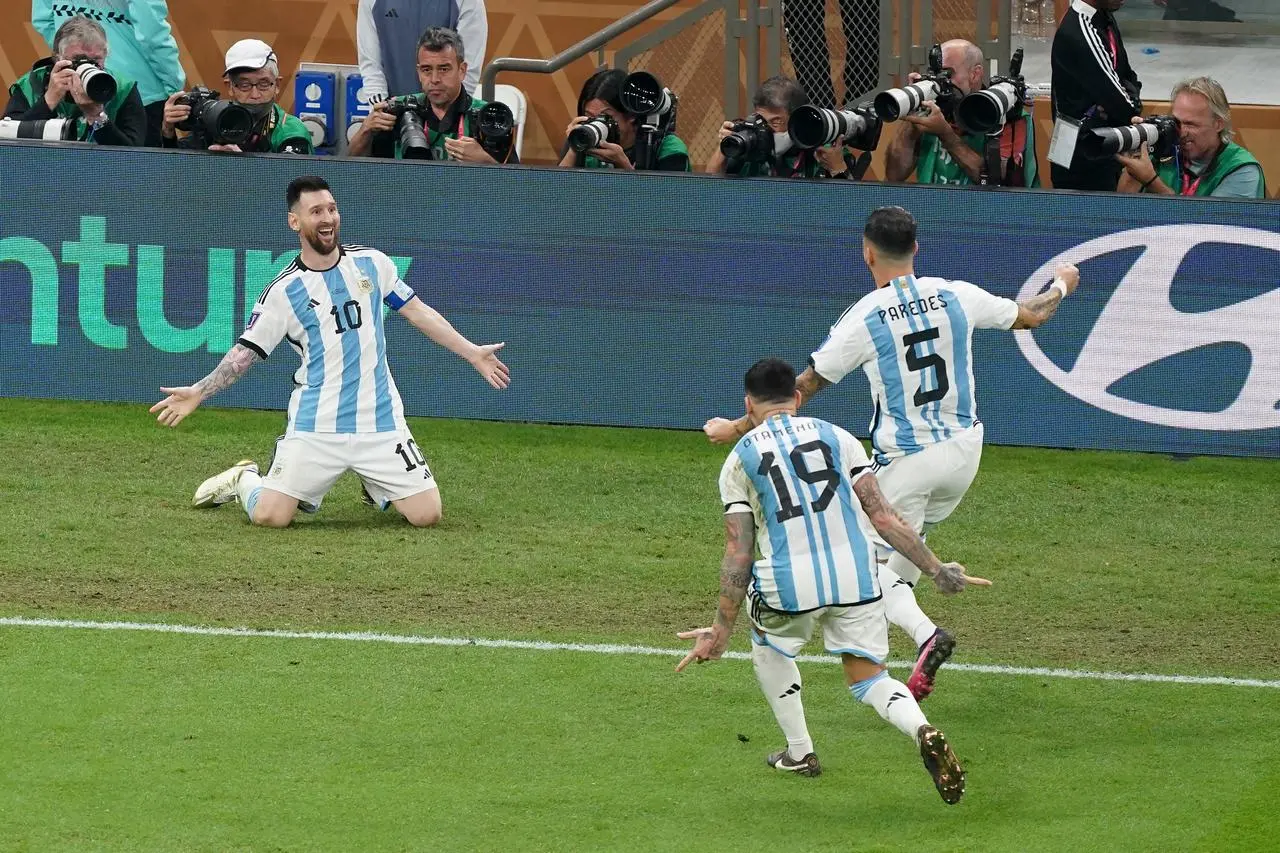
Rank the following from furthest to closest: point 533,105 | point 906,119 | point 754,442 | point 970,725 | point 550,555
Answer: point 533,105 → point 906,119 → point 550,555 → point 970,725 → point 754,442

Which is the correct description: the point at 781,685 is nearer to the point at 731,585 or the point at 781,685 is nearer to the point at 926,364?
the point at 731,585

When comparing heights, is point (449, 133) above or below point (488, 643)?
above

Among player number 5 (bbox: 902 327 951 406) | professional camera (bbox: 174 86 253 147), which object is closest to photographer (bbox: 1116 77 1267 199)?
player number 5 (bbox: 902 327 951 406)

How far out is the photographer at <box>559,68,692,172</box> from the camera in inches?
457

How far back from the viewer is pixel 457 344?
9828 millimetres

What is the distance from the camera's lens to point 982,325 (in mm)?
7609

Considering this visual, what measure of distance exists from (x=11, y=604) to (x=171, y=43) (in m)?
5.85

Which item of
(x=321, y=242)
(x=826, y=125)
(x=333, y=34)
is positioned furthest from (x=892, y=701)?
(x=333, y=34)

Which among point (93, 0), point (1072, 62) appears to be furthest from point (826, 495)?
point (93, 0)

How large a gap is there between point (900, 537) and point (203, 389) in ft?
13.3

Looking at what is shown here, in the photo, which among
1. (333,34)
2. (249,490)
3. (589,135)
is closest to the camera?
(249,490)

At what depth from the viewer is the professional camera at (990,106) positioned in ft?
35.7

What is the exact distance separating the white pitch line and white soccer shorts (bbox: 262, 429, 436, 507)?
1751 millimetres

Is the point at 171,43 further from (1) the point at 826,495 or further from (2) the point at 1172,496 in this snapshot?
(1) the point at 826,495
